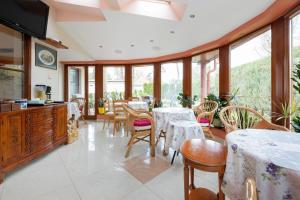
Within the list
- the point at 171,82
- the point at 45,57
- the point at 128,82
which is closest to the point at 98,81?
the point at 128,82

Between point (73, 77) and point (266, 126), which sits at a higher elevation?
point (73, 77)

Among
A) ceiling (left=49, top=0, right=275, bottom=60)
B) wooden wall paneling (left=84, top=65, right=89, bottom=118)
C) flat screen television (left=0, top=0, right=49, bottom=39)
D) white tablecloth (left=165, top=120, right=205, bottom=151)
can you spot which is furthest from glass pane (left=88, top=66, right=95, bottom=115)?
white tablecloth (left=165, top=120, right=205, bottom=151)

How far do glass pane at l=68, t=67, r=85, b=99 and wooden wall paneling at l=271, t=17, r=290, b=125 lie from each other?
613cm

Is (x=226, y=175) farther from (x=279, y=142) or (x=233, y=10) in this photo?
(x=233, y=10)

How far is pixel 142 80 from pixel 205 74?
2464 millimetres

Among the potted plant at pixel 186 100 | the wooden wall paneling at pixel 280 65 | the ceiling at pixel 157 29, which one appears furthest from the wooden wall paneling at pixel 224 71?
the wooden wall paneling at pixel 280 65

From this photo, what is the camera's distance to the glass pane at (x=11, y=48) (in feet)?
9.40

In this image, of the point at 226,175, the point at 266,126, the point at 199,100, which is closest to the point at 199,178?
the point at 266,126

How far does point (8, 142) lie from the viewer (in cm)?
213

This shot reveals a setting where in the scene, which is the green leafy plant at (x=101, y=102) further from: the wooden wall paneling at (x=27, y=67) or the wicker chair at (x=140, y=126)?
the wicker chair at (x=140, y=126)

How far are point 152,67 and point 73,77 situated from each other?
10.5ft

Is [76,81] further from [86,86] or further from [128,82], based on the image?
[128,82]

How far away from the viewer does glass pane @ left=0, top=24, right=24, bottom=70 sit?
287cm

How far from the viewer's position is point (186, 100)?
5188 millimetres
